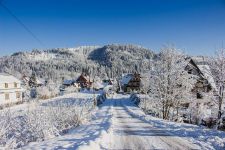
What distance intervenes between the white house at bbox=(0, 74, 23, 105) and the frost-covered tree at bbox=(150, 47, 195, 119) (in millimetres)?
37381

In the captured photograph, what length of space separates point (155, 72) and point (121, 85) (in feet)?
294

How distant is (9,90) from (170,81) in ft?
136

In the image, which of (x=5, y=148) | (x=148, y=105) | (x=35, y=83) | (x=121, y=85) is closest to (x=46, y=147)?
(x=5, y=148)

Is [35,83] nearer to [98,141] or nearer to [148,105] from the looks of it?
[148,105]

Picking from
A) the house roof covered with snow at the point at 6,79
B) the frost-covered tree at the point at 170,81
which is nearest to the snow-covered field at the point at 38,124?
the frost-covered tree at the point at 170,81

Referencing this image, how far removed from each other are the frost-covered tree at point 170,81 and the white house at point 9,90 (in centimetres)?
3738

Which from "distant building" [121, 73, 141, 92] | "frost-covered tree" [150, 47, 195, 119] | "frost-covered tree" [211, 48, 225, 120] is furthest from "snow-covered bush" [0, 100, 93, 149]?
"distant building" [121, 73, 141, 92]

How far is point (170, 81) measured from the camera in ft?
113

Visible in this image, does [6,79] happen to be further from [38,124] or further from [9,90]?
[38,124]

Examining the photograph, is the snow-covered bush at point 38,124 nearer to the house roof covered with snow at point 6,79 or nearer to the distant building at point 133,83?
the house roof covered with snow at point 6,79

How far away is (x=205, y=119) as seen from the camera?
1288 inches

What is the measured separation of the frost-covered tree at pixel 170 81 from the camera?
34094mm

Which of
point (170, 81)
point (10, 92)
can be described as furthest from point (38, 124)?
point (10, 92)

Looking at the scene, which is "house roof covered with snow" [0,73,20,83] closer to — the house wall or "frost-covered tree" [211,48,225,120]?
the house wall
